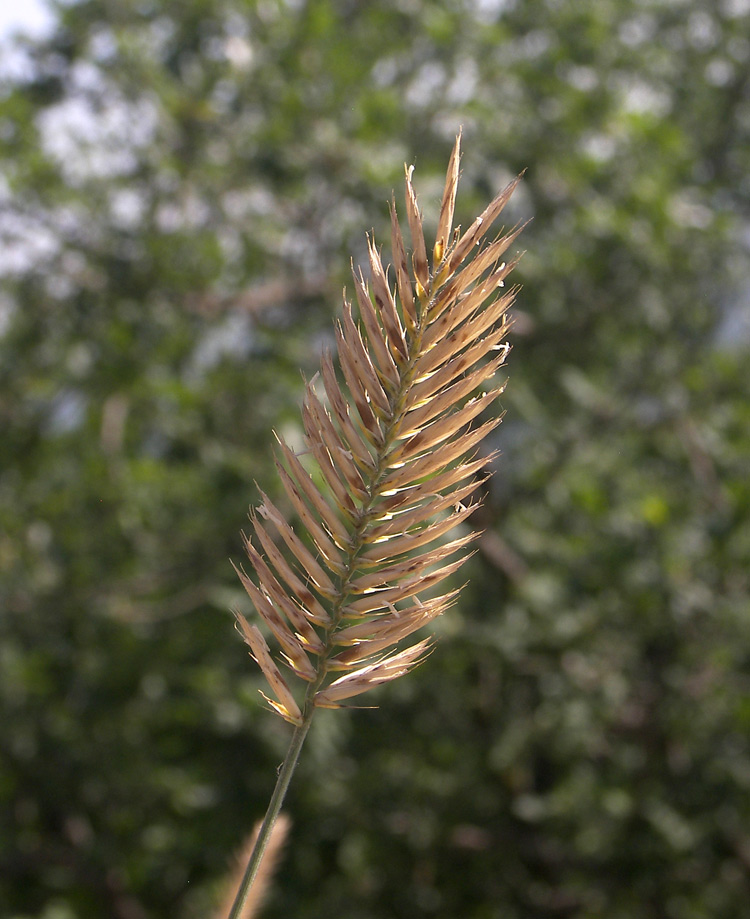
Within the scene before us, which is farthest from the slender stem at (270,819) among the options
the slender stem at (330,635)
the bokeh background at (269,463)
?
the bokeh background at (269,463)

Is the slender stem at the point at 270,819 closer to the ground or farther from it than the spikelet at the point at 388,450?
closer to the ground

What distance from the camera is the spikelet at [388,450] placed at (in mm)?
586

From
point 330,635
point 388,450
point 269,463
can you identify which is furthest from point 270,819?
A: point 269,463

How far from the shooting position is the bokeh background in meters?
3.67

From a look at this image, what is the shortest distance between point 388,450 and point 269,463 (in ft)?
9.15

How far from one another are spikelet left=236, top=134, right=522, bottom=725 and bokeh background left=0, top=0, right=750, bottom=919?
9.34ft

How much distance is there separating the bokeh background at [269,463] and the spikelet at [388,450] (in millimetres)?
2848

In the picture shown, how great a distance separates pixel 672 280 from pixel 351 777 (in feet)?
7.60

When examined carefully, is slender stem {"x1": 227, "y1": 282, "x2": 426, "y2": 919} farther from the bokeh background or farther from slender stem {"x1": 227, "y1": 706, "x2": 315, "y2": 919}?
the bokeh background

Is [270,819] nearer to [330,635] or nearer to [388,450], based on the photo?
[330,635]

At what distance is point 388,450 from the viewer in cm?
61

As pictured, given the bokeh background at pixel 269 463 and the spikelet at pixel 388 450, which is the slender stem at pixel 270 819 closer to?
the spikelet at pixel 388 450

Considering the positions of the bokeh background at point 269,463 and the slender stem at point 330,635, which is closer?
the slender stem at point 330,635

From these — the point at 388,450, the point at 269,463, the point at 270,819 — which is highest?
the point at 388,450
